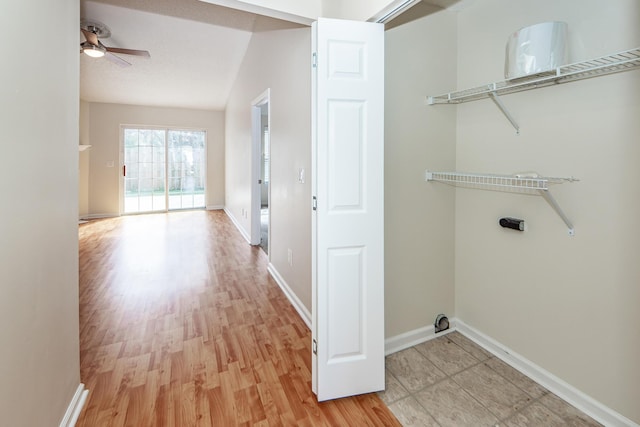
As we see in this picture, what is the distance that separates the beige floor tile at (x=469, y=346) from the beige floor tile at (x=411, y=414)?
0.67 metres

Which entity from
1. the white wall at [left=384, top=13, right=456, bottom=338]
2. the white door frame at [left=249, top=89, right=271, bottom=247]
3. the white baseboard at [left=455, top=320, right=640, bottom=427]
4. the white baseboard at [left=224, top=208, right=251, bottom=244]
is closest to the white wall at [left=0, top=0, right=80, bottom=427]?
the white wall at [left=384, top=13, right=456, bottom=338]

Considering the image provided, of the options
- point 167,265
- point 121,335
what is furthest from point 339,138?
point 167,265

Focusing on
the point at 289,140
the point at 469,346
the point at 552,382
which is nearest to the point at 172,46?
the point at 289,140

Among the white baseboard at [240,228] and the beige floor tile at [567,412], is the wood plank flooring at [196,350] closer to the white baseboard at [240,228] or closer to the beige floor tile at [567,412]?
the beige floor tile at [567,412]

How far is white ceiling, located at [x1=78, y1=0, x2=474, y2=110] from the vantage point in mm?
3303

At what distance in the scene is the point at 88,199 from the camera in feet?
24.1

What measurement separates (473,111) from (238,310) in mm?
2443

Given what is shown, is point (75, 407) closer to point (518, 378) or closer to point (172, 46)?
point (518, 378)

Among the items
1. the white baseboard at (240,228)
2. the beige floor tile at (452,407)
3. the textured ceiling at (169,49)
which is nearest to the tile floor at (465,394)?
the beige floor tile at (452,407)

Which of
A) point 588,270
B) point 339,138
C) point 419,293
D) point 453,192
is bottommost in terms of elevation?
point 419,293

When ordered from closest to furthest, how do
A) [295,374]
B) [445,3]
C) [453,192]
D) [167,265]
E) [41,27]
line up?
[41,27]
[295,374]
[445,3]
[453,192]
[167,265]

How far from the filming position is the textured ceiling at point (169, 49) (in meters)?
3.38

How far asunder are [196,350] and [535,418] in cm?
202

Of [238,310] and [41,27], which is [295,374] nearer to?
[238,310]
